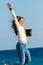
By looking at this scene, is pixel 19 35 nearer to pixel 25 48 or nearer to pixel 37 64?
pixel 25 48

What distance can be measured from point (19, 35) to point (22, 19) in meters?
0.49

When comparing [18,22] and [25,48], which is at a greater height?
[18,22]

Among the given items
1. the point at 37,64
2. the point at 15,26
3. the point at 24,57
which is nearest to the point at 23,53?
the point at 24,57

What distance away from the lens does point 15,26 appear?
10.6m

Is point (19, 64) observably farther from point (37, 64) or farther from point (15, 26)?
point (37, 64)

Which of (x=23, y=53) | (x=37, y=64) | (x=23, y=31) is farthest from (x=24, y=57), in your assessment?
(x=37, y=64)

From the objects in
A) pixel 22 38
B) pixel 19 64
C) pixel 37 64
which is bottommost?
pixel 37 64

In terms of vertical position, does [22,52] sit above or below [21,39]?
below

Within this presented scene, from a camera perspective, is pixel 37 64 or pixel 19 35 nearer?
pixel 19 35

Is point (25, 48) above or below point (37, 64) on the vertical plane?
above

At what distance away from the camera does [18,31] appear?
34.9 feet

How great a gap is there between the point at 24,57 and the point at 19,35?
0.68m

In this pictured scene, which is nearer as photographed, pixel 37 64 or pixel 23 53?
pixel 23 53

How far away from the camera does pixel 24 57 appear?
10711 millimetres
